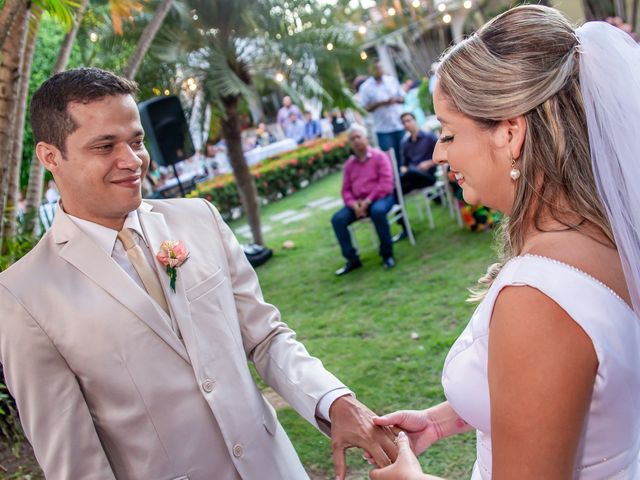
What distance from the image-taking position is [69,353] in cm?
191

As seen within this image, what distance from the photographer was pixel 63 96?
81.7 inches

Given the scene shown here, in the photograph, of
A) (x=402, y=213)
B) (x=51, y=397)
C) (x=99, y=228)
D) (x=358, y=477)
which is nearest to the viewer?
(x=51, y=397)

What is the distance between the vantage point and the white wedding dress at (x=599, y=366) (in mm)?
1405

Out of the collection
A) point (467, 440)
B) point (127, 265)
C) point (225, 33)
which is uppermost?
point (225, 33)

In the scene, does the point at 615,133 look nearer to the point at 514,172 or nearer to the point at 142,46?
the point at 514,172

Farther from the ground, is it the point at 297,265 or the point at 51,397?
the point at 51,397

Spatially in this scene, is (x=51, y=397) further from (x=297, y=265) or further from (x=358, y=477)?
(x=297, y=265)

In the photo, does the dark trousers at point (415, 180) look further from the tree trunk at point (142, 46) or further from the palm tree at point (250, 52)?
the tree trunk at point (142, 46)

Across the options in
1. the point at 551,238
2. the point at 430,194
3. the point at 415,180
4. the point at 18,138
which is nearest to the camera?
the point at 551,238

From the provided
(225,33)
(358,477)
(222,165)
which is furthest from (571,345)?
(222,165)

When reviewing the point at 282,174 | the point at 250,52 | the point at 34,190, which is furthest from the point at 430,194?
the point at 34,190

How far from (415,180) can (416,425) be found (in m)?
7.91

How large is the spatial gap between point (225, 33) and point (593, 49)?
908cm

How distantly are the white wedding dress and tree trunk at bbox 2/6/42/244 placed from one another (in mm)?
4431
